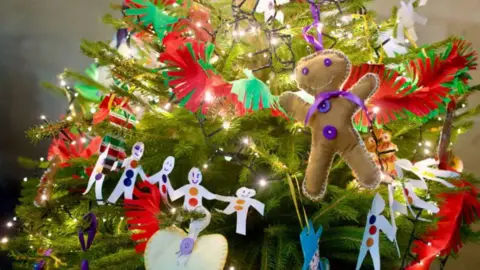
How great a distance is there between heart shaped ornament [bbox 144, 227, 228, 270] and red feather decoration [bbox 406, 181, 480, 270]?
34 cm

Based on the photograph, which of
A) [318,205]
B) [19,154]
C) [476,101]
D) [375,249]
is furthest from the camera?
[19,154]

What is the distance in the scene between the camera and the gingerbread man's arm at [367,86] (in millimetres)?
617

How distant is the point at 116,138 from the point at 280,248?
13.2 inches

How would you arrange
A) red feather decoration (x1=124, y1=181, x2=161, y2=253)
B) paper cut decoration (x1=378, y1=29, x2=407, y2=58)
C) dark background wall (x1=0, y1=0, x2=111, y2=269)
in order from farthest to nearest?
dark background wall (x1=0, y1=0, x2=111, y2=269)
paper cut decoration (x1=378, y1=29, x2=407, y2=58)
red feather decoration (x1=124, y1=181, x2=161, y2=253)

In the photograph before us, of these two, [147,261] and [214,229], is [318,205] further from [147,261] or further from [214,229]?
[147,261]

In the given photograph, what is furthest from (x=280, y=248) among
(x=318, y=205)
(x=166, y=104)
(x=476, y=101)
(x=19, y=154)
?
(x=19, y=154)

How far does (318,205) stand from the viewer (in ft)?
2.57

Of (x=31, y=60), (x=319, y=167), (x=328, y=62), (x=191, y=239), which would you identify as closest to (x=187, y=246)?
(x=191, y=239)

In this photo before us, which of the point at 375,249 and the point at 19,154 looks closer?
the point at 375,249

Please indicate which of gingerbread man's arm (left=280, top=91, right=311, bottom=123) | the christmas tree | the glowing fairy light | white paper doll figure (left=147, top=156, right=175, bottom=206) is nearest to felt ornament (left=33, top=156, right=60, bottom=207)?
the christmas tree

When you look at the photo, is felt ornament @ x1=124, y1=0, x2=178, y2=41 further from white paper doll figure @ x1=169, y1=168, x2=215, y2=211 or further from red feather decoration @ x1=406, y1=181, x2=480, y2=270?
red feather decoration @ x1=406, y1=181, x2=480, y2=270

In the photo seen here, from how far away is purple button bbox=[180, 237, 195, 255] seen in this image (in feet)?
2.17

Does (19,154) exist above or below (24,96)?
below

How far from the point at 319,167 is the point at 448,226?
31 cm
